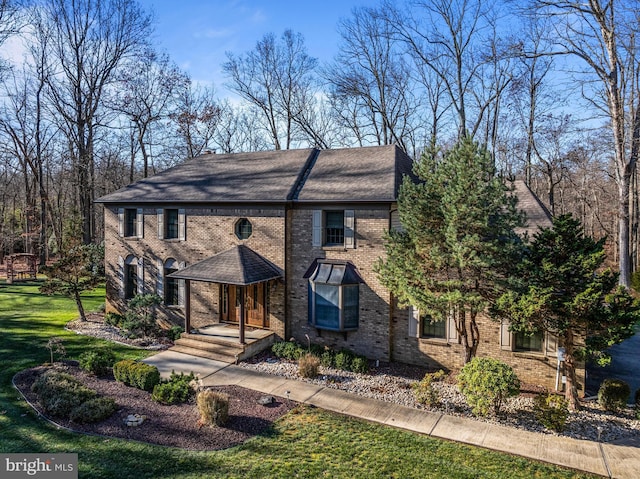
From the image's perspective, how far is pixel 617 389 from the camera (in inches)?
372

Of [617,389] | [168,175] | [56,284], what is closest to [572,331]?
[617,389]

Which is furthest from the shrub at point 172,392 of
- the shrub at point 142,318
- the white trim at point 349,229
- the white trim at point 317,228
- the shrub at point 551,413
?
the shrub at point 551,413

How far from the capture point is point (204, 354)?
13141 millimetres

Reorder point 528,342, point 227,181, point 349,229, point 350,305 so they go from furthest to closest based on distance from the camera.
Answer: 1. point 227,181
2. point 349,229
3. point 350,305
4. point 528,342

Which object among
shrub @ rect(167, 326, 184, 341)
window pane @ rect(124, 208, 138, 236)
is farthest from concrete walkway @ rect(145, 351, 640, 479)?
window pane @ rect(124, 208, 138, 236)

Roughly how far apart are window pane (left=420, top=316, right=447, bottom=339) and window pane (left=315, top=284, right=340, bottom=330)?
2798 millimetres

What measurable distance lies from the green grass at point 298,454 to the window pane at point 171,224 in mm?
8308

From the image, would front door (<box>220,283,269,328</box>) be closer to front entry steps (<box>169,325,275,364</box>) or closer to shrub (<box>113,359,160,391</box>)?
front entry steps (<box>169,325,275,364</box>)

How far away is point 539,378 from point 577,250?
13.6 ft

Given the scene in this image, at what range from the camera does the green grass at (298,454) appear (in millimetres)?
6809

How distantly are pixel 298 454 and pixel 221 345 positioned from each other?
21.9 feet

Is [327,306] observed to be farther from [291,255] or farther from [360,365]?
[291,255]

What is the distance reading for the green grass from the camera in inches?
268

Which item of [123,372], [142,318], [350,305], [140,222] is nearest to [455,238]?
[350,305]
